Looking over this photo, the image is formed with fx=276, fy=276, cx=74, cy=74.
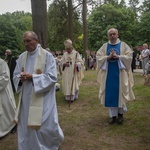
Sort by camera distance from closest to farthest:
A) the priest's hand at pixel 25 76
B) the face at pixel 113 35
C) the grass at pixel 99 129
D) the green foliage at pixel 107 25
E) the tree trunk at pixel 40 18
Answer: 1. the priest's hand at pixel 25 76
2. the grass at pixel 99 129
3. the face at pixel 113 35
4. the tree trunk at pixel 40 18
5. the green foliage at pixel 107 25

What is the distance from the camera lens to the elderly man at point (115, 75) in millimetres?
6121

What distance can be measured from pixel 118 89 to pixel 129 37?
3429cm

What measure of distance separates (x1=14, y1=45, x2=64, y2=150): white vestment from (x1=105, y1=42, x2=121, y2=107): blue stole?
205 cm

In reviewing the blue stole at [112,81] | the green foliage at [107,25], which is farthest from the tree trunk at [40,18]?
the green foliage at [107,25]

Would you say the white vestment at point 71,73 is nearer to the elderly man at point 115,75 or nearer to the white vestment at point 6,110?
the elderly man at point 115,75

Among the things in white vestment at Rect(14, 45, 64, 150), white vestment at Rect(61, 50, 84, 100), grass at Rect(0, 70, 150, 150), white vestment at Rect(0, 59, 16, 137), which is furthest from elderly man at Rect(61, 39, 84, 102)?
white vestment at Rect(14, 45, 64, 150)

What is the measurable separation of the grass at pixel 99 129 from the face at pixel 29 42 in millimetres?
1894

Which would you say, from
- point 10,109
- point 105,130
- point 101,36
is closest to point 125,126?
point 105,130

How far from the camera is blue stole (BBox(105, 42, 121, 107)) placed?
6195 millimetres

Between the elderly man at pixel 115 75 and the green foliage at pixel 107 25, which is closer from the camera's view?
the elderly man at pixel 115 75

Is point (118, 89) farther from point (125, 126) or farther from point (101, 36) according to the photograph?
point (101, 36)

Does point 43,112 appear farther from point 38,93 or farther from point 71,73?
point 71,73

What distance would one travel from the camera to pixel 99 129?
594 cm

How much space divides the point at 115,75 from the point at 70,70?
11.1 ft
